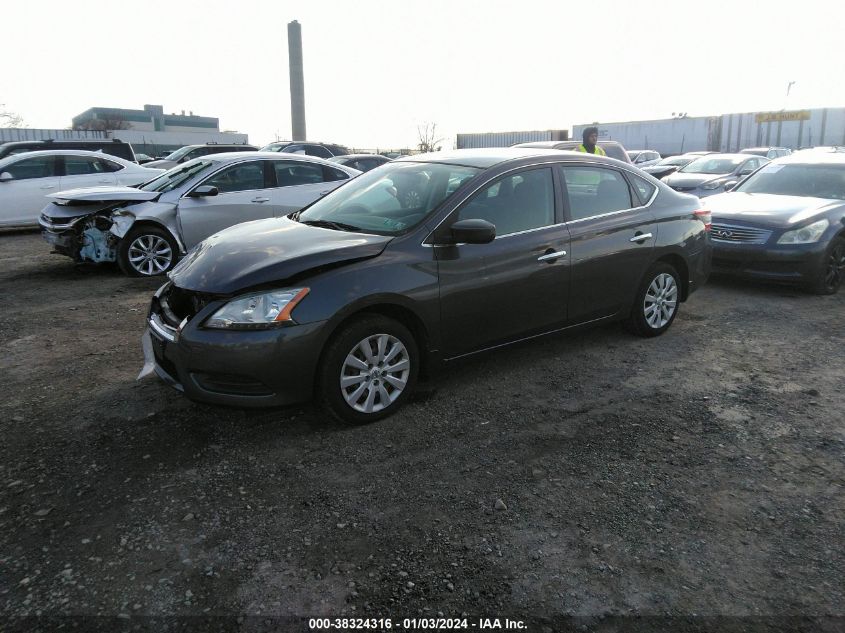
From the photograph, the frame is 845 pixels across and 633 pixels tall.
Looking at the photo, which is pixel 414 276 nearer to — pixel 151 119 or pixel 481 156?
pixel 481 156

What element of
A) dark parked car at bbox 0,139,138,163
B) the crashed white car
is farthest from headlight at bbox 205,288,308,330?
dark parked car at bbox 0,139,138,163

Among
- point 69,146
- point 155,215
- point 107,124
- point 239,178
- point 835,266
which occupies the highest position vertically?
point 107,124

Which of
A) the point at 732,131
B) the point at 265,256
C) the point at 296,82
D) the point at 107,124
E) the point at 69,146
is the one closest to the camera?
the point at 265,256

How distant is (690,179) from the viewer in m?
15.1

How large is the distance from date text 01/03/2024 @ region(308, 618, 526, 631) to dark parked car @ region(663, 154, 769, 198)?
13.7 m

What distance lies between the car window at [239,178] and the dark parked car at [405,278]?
368 cm

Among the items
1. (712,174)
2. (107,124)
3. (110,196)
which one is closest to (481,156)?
(110,196)

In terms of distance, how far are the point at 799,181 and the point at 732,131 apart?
45.5m

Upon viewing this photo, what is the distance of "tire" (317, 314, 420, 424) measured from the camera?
371 centimetres

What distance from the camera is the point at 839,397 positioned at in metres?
4.43

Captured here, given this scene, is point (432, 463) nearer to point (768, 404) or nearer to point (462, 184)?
point (462, 184)

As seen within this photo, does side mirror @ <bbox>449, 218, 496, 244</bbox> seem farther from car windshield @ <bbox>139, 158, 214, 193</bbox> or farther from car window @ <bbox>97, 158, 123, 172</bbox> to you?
car window @ <bbox>97, 158, 123, 172</bbox>

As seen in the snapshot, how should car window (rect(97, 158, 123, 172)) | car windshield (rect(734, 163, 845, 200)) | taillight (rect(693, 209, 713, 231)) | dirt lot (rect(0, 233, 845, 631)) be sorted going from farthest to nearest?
car window (rect(97, 158, 123, 172))
car windshield (rect(734, 163, 845, 200))
taillight (rect(693, 209, 713, 231))
dirt lot (rect(0, 233, 845, 631))

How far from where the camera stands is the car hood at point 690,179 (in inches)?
583
